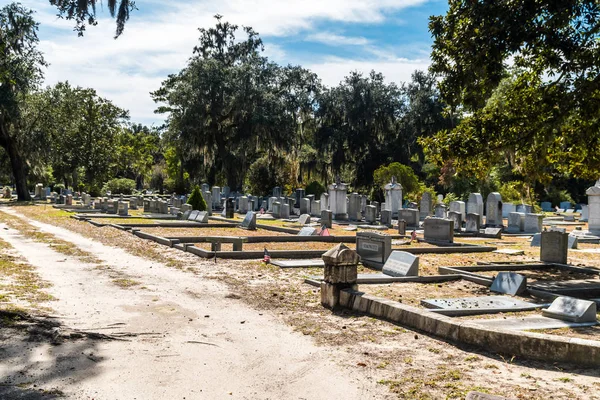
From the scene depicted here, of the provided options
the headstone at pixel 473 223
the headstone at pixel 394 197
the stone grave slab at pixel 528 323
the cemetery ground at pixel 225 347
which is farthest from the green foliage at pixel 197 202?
the stone grave slab at pixel 528 323

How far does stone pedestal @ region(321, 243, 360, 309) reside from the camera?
28.8ft

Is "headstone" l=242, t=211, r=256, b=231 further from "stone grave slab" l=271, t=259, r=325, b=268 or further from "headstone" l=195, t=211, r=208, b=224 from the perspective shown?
"stone grave slab" l=271, t=259, r=325, b=268

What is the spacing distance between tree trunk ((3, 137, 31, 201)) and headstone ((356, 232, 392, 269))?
37.6 metres

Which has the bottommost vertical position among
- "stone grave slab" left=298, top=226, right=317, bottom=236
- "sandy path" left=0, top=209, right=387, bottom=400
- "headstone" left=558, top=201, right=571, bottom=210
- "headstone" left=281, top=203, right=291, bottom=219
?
"sandy path" left=0, top=209, right=387, bottom=400

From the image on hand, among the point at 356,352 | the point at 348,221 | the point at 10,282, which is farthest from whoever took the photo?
the point at 348,221

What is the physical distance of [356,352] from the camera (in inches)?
255

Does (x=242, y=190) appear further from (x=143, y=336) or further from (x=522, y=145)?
(x=143, y=336)

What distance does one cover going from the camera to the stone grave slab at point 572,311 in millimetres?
7652

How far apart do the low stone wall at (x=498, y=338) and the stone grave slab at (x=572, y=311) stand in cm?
175

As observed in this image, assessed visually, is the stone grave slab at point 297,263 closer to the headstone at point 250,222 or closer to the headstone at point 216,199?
the headstone at point 250,222

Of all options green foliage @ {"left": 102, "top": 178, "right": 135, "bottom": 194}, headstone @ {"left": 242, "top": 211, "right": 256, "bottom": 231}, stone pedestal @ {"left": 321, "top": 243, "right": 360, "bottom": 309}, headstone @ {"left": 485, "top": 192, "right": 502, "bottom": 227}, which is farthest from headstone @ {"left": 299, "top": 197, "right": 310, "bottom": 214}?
green foliage @ {"left": 102, "top": 178, "right": 135, "bottom": 194}

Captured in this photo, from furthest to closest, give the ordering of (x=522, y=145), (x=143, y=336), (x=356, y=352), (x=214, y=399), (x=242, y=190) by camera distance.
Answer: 1. (x=242, y=190)
2. (x=522, y=145)
3. (x=143, y=336)
4. (x=356, y=352)
5. (x=214, y=399)

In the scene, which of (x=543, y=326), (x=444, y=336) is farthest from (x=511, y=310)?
(x=444, y=336)

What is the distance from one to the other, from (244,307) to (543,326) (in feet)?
13.7
